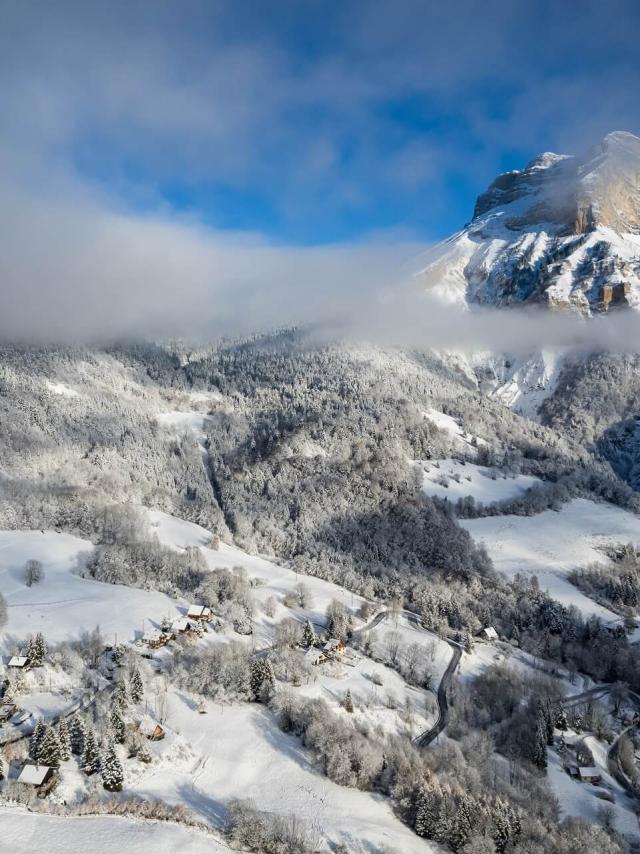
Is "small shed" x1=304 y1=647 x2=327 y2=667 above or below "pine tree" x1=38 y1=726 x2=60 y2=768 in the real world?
below

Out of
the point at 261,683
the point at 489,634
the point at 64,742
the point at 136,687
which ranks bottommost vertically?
the point at 489,634

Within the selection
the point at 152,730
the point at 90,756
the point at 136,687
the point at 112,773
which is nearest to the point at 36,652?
the point at 136,687

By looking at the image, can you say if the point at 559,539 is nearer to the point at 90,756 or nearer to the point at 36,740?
the point at 90,756

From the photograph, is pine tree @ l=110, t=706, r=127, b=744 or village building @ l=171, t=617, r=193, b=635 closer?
pine tree @ l=110, t=706, r=127, b=744

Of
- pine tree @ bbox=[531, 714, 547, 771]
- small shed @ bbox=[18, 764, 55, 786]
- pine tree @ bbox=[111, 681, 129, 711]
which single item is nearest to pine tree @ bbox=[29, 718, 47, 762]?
small shed @ bbox=[18, 764, 55, 786]

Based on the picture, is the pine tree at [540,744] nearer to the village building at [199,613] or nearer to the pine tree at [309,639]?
the pine tree at [309,639]

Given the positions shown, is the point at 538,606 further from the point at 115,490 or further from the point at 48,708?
the point at 115,490

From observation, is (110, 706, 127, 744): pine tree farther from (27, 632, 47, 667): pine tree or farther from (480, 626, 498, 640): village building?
(480, 626, 498, 640): village building

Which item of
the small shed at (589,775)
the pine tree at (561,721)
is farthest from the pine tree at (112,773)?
the pine tree at (561,721)
